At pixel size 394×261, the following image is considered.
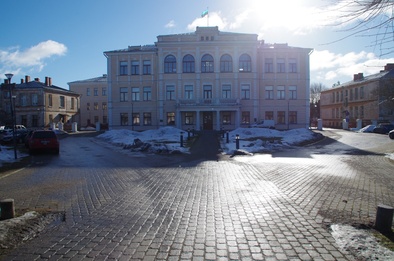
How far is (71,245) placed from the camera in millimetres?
4980

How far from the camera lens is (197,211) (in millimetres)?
6914

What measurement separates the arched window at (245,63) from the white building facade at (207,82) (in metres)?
0.16

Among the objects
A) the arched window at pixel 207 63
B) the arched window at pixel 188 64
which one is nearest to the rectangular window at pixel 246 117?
the arched window at pixel 207 63

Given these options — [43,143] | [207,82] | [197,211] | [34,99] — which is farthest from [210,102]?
[197,211]

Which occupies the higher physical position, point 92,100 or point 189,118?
point 92,100

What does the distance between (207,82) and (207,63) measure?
10.1 ft

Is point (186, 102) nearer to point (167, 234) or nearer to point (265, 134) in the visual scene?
point (265, 134)

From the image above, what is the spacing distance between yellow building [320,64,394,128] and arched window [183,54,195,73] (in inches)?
1006

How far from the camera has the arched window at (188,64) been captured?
50.6 metres

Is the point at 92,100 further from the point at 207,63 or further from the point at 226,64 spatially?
the point at 226,64

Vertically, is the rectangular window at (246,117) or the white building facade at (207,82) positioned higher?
the white building facade at (207,82)

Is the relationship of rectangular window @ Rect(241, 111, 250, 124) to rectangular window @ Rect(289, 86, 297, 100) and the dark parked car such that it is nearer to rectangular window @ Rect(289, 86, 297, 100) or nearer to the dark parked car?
rectangular window @ Rect(289, 86, 297, 100)

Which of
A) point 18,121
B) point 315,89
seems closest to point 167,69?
point 18,121

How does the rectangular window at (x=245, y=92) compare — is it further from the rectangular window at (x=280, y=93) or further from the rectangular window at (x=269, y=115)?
the rectangular window at (x=280, y=93)
